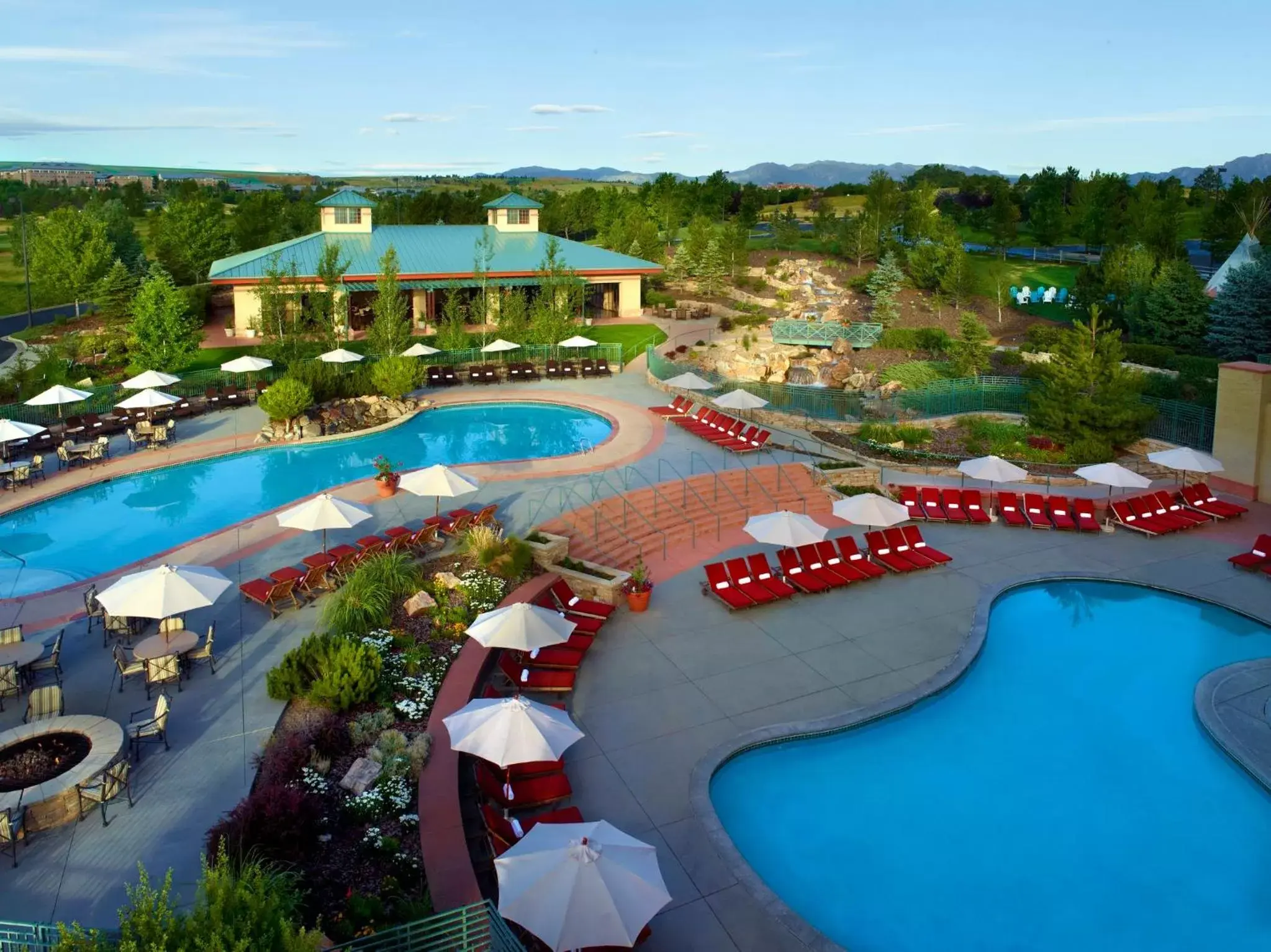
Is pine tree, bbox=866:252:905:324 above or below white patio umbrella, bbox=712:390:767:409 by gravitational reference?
above

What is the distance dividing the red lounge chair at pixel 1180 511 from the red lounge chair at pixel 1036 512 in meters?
2.79

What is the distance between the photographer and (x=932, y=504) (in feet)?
72.8

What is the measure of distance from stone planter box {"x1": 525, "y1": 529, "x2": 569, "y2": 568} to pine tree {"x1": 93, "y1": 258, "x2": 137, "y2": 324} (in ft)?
110

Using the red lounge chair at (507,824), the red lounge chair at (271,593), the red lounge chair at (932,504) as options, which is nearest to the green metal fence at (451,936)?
the red lounge chair at (507,824)

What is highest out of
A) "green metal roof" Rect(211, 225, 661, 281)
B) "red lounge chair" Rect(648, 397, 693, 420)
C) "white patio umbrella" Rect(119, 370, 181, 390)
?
"green metal roof" Rect(211, 225, 661, 281)

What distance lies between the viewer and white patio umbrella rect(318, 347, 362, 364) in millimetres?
33166

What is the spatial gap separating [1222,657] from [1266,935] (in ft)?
24.6

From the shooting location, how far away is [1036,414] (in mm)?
27234

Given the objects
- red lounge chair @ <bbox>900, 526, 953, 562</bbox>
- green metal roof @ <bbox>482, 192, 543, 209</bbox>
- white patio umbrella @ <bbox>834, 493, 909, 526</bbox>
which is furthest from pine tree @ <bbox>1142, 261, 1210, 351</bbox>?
green metal roof @ <bbox>482, 192, 543, 209</bbox>

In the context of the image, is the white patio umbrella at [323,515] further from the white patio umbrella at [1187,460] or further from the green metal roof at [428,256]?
the green metal roof at [428,256]

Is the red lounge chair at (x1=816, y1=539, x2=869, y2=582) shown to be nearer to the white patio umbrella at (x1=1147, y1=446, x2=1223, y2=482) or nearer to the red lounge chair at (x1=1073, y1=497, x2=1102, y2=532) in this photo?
the red lounge chair at (x1=1073, y1=497, x2=1102, y2=532)

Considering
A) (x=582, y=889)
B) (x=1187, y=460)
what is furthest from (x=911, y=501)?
(x=582, y=889)

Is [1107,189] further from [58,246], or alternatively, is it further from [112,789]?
[112,789]

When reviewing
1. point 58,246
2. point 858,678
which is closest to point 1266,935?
point 858,678
